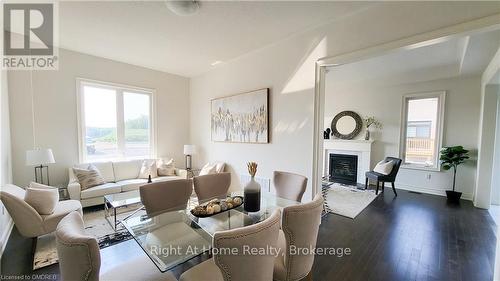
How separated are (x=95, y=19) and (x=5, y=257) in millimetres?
2947

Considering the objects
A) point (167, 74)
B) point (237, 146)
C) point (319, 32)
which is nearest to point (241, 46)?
point (319, 32)

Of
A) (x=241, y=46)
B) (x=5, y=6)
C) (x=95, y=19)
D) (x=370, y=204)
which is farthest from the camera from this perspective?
(x=370, y=204)

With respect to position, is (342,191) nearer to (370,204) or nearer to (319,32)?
(370,204)

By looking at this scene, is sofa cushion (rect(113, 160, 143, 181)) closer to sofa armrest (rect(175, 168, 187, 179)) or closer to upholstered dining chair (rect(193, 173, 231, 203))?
sofa armrest (rect(175, 168, 187, 179))

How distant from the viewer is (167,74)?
16.0 ft

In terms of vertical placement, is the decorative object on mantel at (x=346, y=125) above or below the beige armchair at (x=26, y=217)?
above

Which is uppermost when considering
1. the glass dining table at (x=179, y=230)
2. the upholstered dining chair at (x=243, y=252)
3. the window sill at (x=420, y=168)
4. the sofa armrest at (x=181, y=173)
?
the upholstered dining chair at (x=243, y=252)

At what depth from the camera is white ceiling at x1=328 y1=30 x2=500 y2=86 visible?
280 centimetres

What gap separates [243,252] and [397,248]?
2.36 metres

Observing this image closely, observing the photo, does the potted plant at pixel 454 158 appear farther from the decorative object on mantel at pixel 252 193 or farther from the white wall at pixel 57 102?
the white wall at pixel 57 102

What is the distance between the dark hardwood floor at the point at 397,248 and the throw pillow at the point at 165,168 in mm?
1997

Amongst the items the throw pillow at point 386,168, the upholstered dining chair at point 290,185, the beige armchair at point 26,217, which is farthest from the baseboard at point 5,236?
the throw pillow at point 386,168

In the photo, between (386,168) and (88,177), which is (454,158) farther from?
(88,177)

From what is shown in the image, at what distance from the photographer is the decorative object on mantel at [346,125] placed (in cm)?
555
